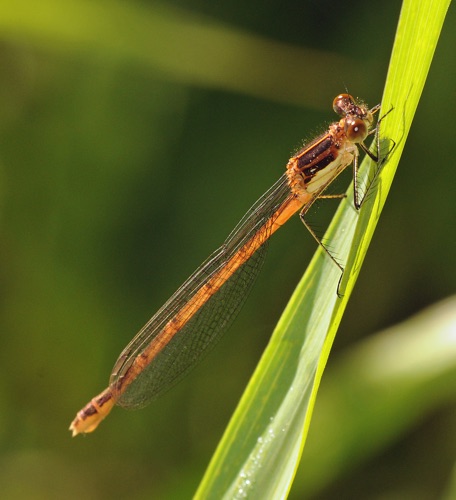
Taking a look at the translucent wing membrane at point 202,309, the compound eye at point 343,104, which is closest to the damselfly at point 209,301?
the translucent wing membrane at point 202,309

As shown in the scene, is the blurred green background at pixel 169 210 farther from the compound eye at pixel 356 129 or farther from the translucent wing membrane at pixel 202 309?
the compound eye at pixel 356 129

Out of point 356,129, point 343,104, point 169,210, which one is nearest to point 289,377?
point 356,129

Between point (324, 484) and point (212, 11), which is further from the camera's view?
point (212, 11)

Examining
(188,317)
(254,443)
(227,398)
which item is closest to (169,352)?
(188,317)

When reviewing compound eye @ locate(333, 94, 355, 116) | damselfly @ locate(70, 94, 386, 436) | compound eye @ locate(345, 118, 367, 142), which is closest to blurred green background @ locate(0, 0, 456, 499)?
damselfly @ locate(70, 94, 386, 436)

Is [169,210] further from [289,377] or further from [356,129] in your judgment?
[289,377]

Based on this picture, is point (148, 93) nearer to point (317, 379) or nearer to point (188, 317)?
point (188, 317)

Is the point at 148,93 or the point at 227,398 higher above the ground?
the point at 148,93
